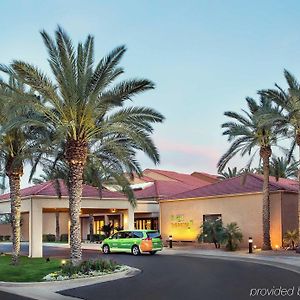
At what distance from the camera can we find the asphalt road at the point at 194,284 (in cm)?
1313

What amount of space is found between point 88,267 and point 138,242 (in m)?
10.6

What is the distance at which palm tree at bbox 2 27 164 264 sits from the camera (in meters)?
18.4

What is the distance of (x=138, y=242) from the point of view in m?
28.3

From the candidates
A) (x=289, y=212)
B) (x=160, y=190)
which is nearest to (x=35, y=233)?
(x=289, y=212)

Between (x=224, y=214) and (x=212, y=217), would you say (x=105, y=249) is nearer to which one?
(x=212, y=217)

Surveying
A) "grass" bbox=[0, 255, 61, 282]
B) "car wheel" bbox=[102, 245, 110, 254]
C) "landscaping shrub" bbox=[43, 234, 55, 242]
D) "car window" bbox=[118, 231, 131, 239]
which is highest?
"car window" bbox=[118, 231, 131, 239]

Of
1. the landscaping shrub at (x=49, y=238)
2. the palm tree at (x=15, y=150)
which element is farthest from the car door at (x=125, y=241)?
the landscaping shrub at (x=49, y=238)

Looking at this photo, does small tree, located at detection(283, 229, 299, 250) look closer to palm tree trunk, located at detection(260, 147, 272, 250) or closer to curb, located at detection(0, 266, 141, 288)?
palm tree trunk, located at detection(260, 147, 272, 250)

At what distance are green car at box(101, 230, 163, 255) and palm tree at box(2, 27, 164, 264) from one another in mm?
9535

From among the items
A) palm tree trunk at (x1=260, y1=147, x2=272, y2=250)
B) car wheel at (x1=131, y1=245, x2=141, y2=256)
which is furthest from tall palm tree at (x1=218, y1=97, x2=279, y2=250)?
car wheel at (x1=131, y1=245, x2=141, y2=256)

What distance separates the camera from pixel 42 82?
1869 centimetres

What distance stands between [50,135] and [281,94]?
13.3 meters

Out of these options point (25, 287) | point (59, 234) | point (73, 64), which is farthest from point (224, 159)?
point (59, 234)

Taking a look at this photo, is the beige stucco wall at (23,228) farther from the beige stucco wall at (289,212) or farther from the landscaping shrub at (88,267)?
the landscaping shrub at (88,267)
